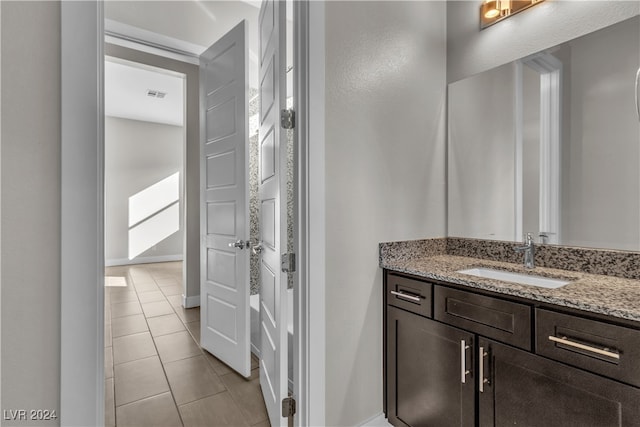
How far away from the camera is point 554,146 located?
5.35 ft

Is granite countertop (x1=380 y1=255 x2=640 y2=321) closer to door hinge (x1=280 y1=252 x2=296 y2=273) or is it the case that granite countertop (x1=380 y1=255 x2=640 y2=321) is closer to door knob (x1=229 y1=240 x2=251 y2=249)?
door hinge (x1=280 y1=252 x2=296 y2=273)

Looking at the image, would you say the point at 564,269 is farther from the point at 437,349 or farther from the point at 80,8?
the point at 80,8

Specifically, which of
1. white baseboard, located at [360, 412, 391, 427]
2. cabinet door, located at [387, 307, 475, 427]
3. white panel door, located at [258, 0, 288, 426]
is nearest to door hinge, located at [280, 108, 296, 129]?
white panel door, located at [258, 0, 288, 426]

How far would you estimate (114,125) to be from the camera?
251 inches

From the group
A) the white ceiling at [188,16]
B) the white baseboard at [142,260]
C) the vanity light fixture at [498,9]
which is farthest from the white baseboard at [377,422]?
the white baseboard at [142,260]

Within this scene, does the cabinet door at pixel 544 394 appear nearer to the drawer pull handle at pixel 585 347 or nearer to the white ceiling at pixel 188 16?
the drawer pull handle at pixel 585 347

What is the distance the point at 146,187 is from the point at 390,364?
21.6 feet

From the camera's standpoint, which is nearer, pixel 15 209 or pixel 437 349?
pixel 15 209

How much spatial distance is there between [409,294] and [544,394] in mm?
619

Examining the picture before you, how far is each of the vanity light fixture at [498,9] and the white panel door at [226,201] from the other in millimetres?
1466

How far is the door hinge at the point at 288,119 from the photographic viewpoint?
1483 mm

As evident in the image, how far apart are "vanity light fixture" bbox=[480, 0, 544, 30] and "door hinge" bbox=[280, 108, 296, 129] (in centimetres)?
130

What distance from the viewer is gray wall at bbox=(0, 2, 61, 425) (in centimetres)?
92

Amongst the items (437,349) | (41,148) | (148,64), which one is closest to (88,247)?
(41,148)
